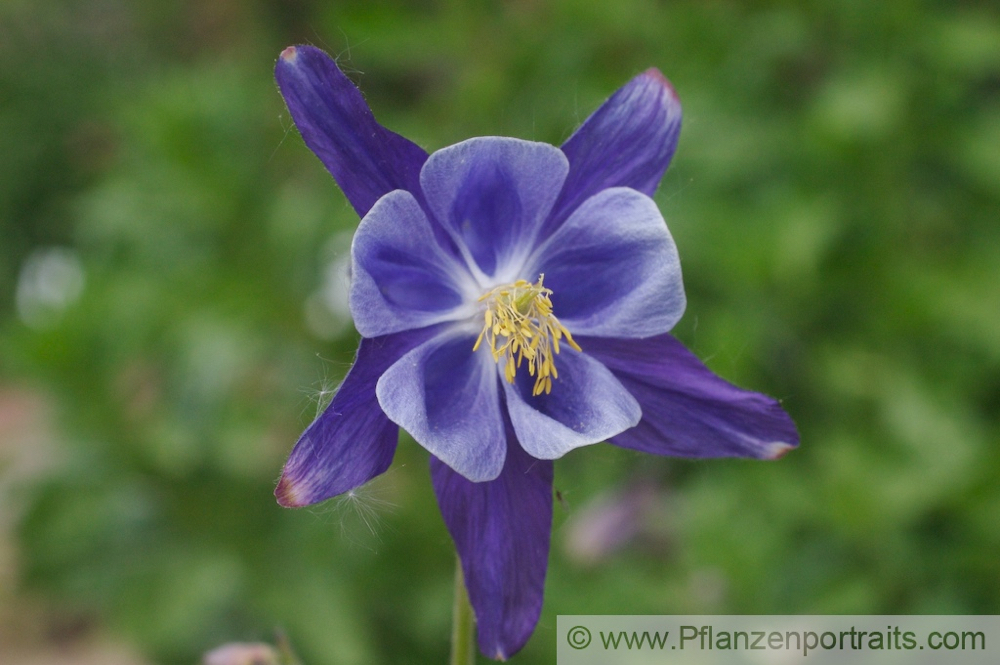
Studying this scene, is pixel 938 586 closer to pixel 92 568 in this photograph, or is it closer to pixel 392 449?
pixel 392 449

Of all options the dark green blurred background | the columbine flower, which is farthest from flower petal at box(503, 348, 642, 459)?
the dark green blurred background

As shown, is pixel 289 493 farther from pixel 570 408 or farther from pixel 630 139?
pixel 630 139

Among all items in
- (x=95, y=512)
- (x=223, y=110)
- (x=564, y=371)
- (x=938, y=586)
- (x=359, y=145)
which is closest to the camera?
(x=359, y=145)

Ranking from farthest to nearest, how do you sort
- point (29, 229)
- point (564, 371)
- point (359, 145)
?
1. point (29, 229)
2. point (564, 371)
3. point (359, 145)

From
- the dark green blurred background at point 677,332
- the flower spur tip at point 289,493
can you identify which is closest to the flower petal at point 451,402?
the flower spur tip at point 289,493

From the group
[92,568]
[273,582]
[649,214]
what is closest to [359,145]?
[649,214]

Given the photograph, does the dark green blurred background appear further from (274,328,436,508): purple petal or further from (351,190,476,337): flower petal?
(274,328,436,508): purple petal
